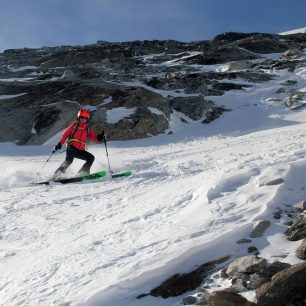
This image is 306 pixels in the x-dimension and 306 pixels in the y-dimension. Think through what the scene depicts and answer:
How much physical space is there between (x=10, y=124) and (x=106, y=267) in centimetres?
1982

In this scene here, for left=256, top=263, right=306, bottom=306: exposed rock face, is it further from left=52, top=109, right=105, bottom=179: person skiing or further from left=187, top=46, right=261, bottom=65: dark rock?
left=187, top=46, right=261, bottom=65: dark rock

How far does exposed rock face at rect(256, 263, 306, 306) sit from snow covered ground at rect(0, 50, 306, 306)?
2.51ft

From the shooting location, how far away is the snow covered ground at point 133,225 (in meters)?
5.18

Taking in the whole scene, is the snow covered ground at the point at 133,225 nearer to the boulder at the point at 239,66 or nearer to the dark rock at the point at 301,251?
the dark rock at the point at 301,251

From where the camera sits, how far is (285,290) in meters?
4.12

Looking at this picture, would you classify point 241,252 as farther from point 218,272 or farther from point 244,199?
point 244,199

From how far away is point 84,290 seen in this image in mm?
5008

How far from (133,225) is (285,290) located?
11.6ft

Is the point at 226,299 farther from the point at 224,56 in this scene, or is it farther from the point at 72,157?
the point at 224,56

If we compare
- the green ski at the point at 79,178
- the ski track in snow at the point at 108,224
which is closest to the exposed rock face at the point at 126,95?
the green ski at the point at 79,178

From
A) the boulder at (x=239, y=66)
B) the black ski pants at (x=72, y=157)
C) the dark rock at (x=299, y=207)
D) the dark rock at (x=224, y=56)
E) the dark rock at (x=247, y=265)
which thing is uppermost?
the dark rock at (x=224, y=56)

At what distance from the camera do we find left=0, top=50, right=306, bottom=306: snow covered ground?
204 inches

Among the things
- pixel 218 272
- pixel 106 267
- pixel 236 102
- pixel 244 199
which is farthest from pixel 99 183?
pixel 236 102

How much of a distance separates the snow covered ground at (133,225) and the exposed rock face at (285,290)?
30.1 inches
